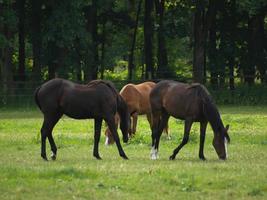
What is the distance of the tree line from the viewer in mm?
44000

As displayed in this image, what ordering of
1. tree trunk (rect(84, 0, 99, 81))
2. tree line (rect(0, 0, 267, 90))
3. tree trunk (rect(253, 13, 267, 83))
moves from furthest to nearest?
tree trunk (rect(253, 13, 267, 83)) < tree trunk (rect(84, 0, 99, 81)) < tree line (rect(0, 0, 267, 90))

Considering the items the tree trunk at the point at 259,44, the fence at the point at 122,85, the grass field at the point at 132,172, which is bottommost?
the fence at the point at 122,85

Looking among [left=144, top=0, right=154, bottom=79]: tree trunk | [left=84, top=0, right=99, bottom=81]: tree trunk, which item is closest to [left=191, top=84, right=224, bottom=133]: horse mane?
[left=84, top=0, right=99, bottom=81]: tree trunk

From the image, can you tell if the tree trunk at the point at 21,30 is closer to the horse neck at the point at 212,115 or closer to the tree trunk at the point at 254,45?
the tree trunk at the point at 254,45

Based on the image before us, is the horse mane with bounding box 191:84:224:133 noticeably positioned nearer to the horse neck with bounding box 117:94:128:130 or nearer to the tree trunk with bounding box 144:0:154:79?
the horse neck with bounding box 117:94:128:130

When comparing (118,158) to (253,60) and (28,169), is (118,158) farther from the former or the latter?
(253,60)

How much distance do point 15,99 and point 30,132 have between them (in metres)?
15.5

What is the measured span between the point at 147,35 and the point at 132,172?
37.8 meters

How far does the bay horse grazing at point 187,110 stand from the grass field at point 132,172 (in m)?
0.39

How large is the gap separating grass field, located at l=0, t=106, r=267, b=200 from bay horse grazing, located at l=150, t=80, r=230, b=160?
1.29 feet

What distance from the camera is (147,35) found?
51.9 meters

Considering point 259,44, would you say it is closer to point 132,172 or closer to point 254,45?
point 254,45

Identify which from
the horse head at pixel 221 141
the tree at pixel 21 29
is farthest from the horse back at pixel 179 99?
the tree at pixel 21 29

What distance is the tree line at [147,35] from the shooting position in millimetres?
44000
